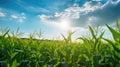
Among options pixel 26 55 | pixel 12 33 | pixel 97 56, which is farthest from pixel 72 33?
pixel 12 33

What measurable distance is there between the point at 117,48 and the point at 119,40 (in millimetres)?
84

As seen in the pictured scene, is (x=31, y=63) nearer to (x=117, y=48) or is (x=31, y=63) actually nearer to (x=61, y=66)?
(x=61, y=66)

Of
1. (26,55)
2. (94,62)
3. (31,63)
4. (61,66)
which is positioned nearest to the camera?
(94,62)

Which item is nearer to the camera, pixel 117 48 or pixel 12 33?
pixel 117 48

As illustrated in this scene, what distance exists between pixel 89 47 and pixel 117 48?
0.91 meters

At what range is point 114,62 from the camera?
305cm

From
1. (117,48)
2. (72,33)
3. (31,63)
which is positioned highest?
(72,33)

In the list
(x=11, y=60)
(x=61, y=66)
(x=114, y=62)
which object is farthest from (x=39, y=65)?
(x=114, y=62)

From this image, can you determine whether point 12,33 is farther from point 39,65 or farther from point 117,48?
point 117,48

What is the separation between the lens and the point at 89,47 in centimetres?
294

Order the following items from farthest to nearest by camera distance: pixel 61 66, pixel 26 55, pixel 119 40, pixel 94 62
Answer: pixel 26 55 < pixel 61 66 < pixel 94 62 < pixel 119 40

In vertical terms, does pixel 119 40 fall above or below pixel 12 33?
below

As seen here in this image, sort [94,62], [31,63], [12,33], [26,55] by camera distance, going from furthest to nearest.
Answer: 1. [12,33]
2. [26,55]
3. [31,63]
4. [94,62]

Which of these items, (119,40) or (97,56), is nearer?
(119,40)
